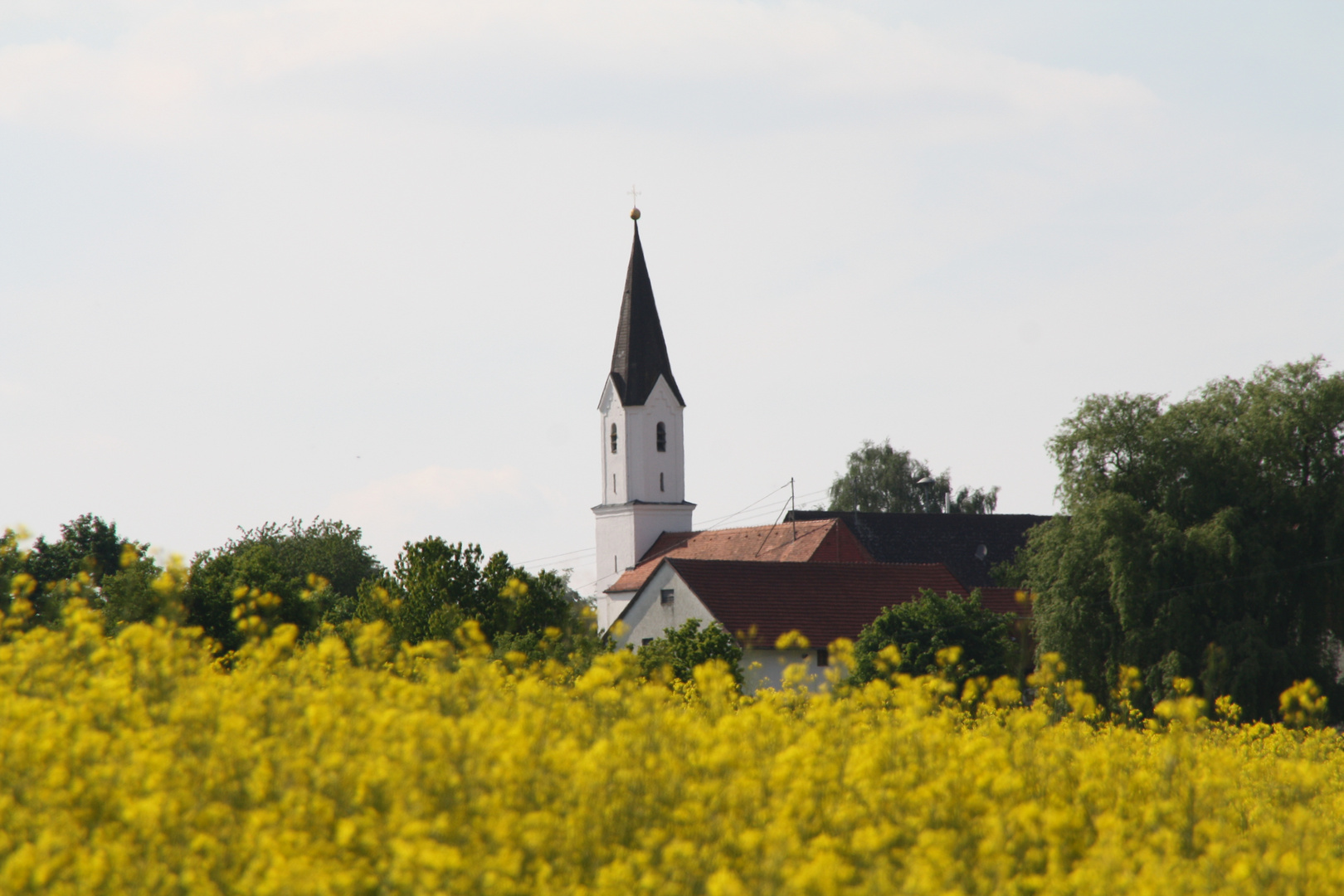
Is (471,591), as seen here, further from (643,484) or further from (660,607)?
(643,484)

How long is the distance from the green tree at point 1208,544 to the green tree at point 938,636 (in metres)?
2.42

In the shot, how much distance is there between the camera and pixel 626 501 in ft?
207

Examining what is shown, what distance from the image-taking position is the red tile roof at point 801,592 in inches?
1481

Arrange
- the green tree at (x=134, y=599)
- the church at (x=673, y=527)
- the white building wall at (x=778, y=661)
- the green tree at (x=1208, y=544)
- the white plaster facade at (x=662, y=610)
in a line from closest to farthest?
the green tree at (x=134, y=599)
the green tree at (x=1208, y=544)
the white building wall at (x=778, y=661)
the white plaster facade at (x=662, y=610)
the church at (x=673, y=527)

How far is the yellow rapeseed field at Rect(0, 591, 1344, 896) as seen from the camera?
538cm

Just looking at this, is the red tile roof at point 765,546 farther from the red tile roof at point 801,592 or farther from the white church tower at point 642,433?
the red tile roof at point 801,592

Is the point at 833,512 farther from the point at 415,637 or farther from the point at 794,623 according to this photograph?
the point at 415,637

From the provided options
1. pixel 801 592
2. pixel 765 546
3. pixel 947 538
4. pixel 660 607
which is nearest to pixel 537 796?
pixel 660 607

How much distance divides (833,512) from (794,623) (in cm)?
2647

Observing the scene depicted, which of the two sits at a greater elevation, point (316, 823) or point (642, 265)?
point (642, 265)

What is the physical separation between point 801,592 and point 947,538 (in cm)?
2231

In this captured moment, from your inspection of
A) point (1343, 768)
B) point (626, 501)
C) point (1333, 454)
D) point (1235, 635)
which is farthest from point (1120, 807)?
point (626, 501)

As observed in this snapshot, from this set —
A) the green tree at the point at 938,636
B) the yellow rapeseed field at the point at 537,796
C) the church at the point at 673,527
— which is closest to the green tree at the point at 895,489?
the church at the point at 673,527

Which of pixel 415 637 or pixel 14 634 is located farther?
pixel 415 637
